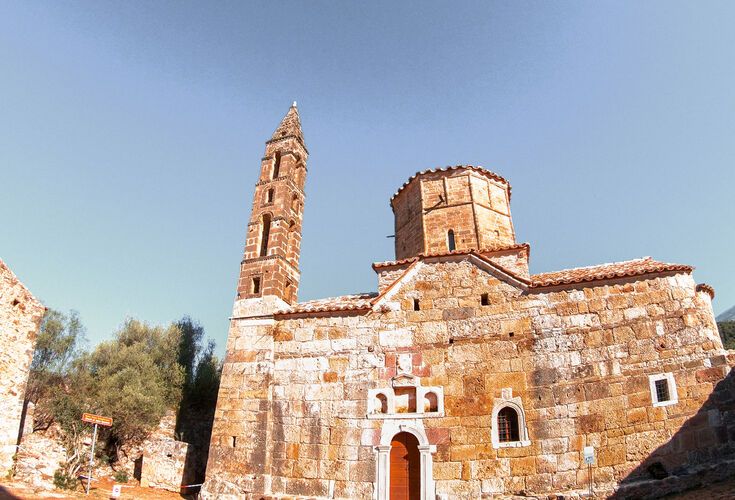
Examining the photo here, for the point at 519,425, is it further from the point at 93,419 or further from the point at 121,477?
the point at 121,477

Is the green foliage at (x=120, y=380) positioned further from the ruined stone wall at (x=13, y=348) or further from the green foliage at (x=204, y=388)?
the ruined stone wall at (x=13, y=348)

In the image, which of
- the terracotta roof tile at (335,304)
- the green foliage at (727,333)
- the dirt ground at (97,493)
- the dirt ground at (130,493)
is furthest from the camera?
the green foliage at (727,333)

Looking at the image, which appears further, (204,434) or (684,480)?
(204,434)

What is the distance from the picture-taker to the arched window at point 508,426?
1132cm

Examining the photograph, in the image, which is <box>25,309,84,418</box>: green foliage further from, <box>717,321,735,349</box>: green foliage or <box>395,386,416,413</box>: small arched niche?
<box>717,321,735,349</box>: green foliage

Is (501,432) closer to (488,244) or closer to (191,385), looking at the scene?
(488,244)

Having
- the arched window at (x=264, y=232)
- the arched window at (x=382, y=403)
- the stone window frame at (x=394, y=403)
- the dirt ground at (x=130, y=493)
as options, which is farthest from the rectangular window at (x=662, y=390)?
the arched window at (x=264, y=232)

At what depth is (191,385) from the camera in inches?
748

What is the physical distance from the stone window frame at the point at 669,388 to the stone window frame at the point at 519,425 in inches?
112

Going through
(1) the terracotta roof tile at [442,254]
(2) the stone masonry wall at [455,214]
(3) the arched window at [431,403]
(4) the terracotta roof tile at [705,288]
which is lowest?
(3) the arched window at [431,403]

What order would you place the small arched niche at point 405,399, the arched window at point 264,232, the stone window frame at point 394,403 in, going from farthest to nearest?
the arched window at point 264,232 → the small arched niche at point 405,399 → the stone window frame at point 394,403

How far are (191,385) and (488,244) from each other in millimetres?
12915

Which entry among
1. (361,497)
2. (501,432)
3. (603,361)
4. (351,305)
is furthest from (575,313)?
(361,497)

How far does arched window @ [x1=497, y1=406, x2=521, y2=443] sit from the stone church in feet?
0.11
